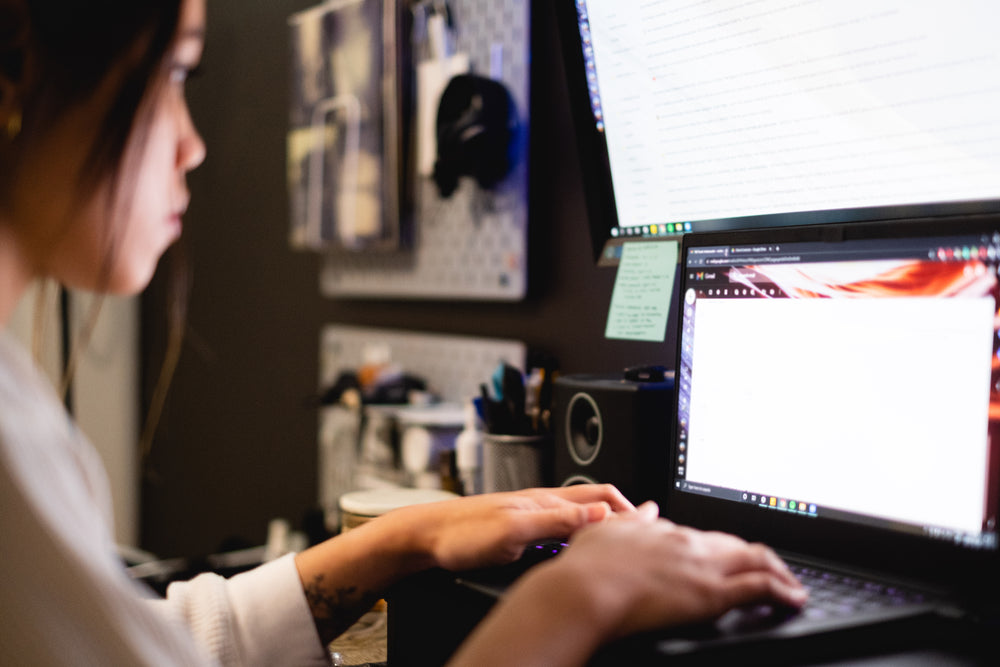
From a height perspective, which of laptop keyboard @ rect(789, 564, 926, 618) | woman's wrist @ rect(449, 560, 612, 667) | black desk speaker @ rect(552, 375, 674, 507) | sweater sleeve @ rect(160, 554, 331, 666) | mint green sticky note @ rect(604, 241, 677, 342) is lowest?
sweater sleeve @ rect(160, 554, 331, 666)

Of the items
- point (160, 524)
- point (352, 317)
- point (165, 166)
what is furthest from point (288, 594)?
point (160, 524)

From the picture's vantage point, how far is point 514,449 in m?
1.13

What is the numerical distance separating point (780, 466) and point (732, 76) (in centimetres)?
46

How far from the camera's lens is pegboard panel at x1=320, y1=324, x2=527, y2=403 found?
1474mm

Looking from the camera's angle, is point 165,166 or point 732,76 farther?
point 732,76

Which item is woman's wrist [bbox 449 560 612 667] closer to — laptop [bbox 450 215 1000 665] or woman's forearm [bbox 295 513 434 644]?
laptop [bbox 450 215 1000 665]

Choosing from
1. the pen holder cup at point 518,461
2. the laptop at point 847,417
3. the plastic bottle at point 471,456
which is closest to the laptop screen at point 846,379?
the laptop at point 847,417

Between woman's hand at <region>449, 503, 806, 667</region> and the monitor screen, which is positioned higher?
the monitor screen

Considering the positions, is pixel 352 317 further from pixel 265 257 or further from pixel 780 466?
pixel 780 466

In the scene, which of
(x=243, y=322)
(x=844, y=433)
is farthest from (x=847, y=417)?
(x=243, y=322)

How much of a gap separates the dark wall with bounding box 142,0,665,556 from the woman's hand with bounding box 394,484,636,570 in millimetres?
722

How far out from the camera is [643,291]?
1132 millimetres

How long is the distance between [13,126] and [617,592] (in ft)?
1.76

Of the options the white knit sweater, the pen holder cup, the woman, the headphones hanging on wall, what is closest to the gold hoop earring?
the woman
